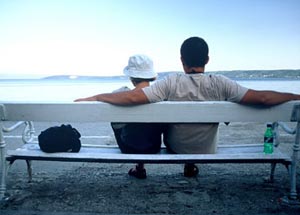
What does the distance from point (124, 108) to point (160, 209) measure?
1097 millimetres

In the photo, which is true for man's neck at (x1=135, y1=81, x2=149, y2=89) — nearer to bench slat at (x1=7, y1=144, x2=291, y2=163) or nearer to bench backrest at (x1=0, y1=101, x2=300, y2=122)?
bench backrest at (x1=0, y1=101, x2=300, y2=122)

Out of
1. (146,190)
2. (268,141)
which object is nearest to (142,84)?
(146,190)

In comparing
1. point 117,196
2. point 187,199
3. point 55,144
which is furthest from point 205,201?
point 55,144

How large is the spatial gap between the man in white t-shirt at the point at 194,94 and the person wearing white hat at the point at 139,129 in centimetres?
17

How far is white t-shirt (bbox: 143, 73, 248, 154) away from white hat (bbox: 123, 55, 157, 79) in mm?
476

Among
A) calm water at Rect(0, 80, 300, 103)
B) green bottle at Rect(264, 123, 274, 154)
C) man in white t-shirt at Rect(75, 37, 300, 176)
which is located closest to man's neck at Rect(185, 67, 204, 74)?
man in white t-shirt at Rect(75, 37, 300, 176)

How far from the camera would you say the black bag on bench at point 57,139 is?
3393 millimetres

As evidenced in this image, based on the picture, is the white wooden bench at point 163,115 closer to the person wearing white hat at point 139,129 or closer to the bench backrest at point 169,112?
the bench backrest at point 169,112

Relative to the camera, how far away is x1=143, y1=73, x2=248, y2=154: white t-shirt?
3.17 m

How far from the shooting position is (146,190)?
12.7ft

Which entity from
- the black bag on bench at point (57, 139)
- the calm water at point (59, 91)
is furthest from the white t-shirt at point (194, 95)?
the calm water at point (59, 91)

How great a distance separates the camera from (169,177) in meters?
4.42

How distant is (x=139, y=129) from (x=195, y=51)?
3.34 feet

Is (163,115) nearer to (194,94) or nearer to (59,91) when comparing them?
(194,94)
